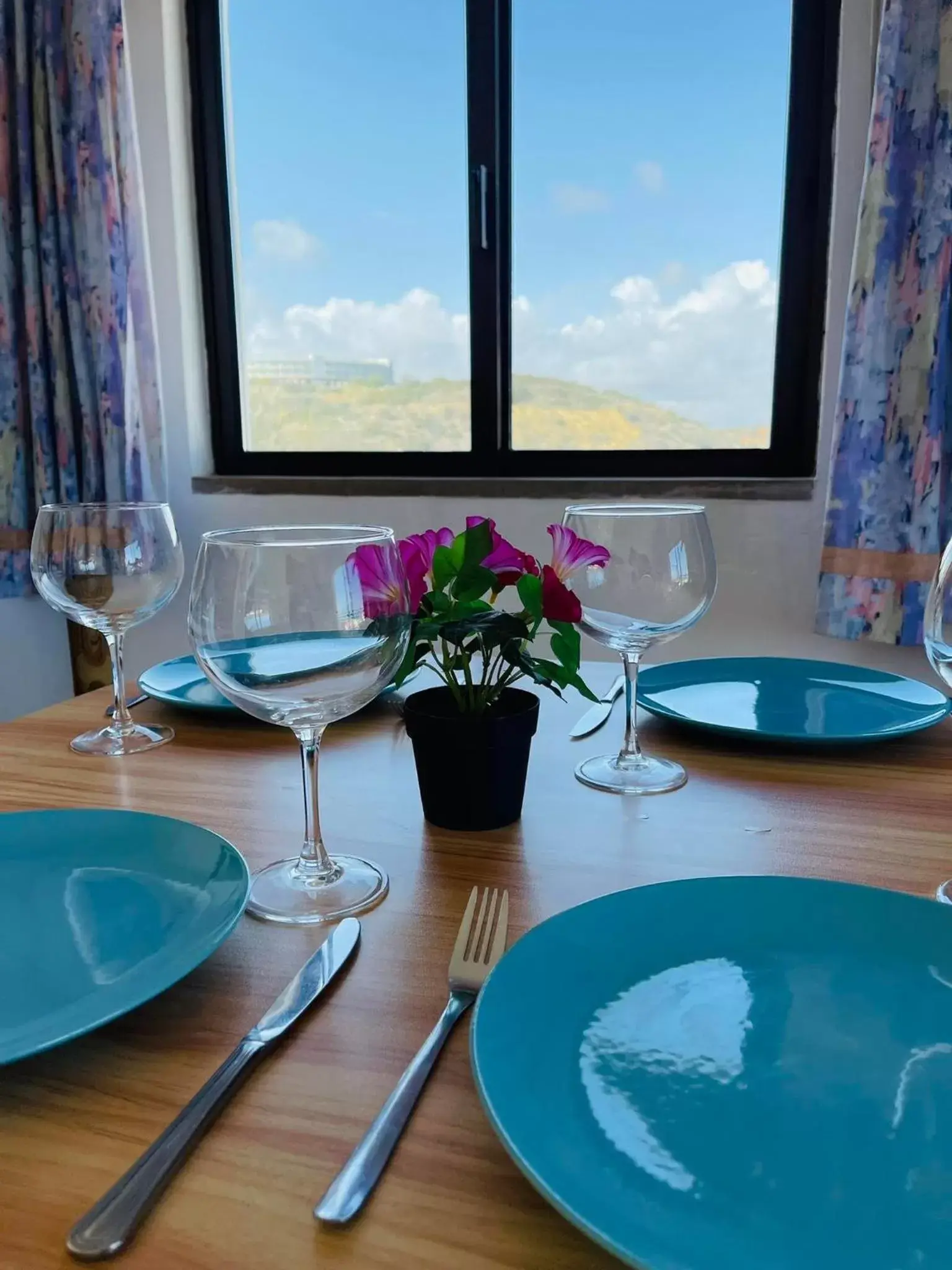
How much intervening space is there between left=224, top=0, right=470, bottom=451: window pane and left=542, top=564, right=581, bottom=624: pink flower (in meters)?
1.68

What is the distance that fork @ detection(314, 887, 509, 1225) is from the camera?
0.30 m

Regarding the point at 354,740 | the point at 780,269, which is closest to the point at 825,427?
the point at 780,269

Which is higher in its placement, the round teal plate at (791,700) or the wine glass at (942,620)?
the wine glass at (942,620)

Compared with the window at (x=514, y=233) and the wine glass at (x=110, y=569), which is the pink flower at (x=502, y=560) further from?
the window at (x=514, y=233)

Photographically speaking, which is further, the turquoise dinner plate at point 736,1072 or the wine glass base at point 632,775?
the wine glass base at point 632,775

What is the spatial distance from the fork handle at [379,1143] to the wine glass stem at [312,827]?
166mm

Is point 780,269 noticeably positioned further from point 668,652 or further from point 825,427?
point 668,652

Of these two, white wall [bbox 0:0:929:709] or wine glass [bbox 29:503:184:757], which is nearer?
wine glass [bbox 29:503:184:757]

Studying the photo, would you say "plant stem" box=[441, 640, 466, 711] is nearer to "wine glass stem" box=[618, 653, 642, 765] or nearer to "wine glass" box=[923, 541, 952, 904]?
"wine glass stem" box=[618, 653, 642, 765]

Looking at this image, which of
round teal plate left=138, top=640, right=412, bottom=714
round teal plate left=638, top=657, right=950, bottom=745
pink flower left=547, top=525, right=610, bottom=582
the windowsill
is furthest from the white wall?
pink flower left=547, top=525, right=610, bottom=582

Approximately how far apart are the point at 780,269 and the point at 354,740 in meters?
1.59

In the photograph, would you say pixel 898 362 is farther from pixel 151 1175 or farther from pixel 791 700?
pixel 151 1175

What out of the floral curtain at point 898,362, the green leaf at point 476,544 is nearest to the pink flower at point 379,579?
the green leaf at point 476,544

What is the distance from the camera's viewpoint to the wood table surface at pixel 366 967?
288mm
